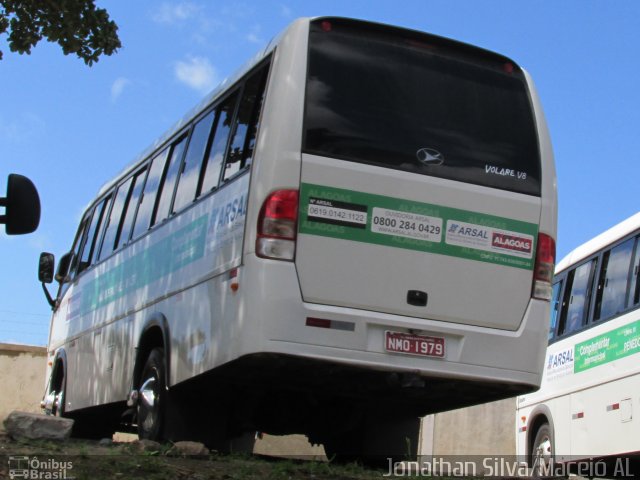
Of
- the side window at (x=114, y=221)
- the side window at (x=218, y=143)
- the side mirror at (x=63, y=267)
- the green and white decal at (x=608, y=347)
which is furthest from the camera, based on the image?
the side mirror at (x=63, y=267)

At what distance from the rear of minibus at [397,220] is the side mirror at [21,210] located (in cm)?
168

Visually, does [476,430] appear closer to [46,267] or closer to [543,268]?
[46,267]

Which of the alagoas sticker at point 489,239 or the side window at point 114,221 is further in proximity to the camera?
the side window at point 114,221

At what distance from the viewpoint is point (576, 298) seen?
565 inches

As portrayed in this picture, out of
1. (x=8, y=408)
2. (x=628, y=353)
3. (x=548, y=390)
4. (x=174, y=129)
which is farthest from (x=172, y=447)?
(x=8, y=408)

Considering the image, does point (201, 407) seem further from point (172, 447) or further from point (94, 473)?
point (94, 473)

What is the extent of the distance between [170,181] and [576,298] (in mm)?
6267

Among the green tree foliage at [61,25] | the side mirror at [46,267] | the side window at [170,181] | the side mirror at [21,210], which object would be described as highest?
the green tree foliage at [61,25]

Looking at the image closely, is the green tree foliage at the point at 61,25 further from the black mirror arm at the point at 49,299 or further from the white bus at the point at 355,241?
the black mirror arm at the point at 49,299

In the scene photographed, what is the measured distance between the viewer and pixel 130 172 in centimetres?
1191

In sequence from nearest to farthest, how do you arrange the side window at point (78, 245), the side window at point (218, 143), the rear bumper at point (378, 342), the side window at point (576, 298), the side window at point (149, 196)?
the rear bumper at point (378, 342)
the side window at point (218, 143)
the side window at point (149, 196)
the side window at point (78, 245)
the side window at point (576, 298)

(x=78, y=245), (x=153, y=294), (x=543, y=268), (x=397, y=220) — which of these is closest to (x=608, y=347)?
(x=543, y=268)

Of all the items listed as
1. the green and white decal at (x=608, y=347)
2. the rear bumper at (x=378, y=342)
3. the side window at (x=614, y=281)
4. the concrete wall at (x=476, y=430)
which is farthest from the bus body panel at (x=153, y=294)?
the concrete wall at (x=476, y=430)

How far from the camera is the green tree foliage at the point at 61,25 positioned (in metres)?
11.1
